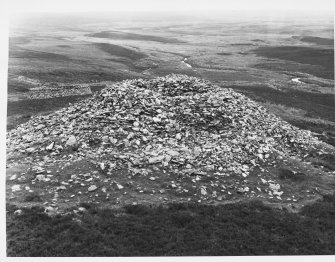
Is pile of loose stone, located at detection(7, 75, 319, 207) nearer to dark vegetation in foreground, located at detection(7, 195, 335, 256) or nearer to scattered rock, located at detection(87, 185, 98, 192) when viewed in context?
scattered rock, located at detection(87, 185, 98, 192)

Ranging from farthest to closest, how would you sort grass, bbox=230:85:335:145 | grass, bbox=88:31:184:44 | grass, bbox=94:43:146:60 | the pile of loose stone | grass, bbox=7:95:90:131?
grass, bbox=94:43:146:60 → grass, bbox=88:31:184:44 → grass, bbox=230:85:335:145 → grass, bbox=7:95:90:131 → the pile of loose stone

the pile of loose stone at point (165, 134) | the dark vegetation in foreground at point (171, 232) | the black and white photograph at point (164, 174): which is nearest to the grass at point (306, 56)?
the black and white photograph at point (164, 174)

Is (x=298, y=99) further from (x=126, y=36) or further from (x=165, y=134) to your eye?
(x=165, y=134)

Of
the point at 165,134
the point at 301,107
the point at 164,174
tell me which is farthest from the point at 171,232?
the point at 301,107

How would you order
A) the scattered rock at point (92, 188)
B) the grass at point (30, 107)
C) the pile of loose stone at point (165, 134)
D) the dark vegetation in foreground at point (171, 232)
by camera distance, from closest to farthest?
the dark vegetation in foreground at point (171, 232) < the scattered rock at point (92, 188) < the pile of loose stone at point (165, 134) < the grass at point (30, 107)

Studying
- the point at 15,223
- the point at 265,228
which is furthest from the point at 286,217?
the point at 15,223

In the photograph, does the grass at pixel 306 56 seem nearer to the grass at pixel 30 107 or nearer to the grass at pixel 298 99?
the grass at pixel 298 99

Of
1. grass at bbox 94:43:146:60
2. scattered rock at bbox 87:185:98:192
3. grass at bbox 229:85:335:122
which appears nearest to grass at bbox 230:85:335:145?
grass at bbox 229:85:335:122

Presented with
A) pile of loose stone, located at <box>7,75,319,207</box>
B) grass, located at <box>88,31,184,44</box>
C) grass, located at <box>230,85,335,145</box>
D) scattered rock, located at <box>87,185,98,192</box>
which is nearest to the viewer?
scattered rock, located at <box>87,185,98,192</box>
